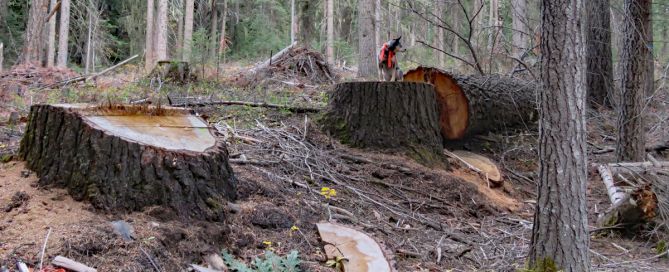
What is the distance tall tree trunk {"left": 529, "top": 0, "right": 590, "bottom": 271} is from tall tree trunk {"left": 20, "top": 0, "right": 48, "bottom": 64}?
13.0 meters

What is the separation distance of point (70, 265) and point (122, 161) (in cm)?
84

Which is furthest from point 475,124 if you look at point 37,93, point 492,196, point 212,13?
point 212,13

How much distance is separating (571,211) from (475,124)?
4.11m

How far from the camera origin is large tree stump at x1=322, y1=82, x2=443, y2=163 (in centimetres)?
661

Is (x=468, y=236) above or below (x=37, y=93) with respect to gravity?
below

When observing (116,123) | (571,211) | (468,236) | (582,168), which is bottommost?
(468,236)

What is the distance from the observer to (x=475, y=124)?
25.0ft

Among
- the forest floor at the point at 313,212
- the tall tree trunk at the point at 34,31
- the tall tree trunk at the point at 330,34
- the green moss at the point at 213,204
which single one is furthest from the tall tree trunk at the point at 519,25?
the tall tree trunk at the point at 34,31

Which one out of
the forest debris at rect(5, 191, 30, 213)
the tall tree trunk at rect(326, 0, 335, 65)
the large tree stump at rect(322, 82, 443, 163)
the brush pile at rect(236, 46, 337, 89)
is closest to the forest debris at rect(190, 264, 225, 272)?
the forest debris at rect(5, 191, 30, 213)

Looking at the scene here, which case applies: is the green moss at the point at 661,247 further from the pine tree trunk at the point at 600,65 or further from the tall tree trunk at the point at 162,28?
the tall tree trunk at the point at 162,28

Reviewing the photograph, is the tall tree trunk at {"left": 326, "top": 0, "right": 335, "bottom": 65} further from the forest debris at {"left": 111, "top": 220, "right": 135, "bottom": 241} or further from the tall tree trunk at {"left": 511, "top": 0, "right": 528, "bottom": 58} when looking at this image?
the forest debris at {"left": 111, "top": 220, "right": 135, "bottom": 241}

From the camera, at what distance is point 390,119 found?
6617mm

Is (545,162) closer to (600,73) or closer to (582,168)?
(582,168)

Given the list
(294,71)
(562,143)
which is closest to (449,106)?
(562,143)
